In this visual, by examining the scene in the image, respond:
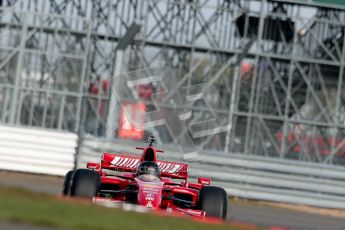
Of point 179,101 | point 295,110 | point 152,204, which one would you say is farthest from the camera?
point 295,110

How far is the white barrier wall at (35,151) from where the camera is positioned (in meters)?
18.4

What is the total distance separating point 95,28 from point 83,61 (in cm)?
497

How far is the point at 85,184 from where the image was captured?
11.1m

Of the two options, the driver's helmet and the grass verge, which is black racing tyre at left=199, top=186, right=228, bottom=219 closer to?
the driver's helmet

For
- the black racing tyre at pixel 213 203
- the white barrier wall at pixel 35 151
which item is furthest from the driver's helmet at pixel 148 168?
the white barrier wall at pixel 35 151

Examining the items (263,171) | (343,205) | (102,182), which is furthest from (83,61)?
(102,182)

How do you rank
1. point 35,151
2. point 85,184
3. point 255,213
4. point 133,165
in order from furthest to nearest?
point 35,151 → point 255,213 → point 133,165 → point 85,184

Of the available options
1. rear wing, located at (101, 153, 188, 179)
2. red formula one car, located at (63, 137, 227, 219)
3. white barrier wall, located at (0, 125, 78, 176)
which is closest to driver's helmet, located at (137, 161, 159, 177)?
red formula one car, located at (63, 137, 227, 219)

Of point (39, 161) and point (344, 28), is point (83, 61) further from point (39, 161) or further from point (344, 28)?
point (344, 28)

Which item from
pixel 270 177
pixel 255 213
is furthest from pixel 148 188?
pixel 270 177

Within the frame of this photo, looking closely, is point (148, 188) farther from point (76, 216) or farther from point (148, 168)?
point (76, 216)

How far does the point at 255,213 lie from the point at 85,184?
17.6ft

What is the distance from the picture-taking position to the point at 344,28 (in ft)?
82.6

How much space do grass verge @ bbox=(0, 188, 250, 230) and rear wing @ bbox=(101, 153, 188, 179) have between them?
8.16 feet
